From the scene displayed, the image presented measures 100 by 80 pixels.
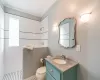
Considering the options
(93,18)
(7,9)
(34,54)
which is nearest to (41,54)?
(34,54)

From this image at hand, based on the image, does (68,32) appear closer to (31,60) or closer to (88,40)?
(88,40)

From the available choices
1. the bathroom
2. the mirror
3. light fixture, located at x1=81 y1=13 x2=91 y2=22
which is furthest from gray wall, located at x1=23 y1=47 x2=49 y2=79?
light fixture, located at x1=81 y1=13 x2=91 y2=22

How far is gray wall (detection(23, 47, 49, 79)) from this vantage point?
8.20ft

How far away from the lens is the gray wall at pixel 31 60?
2.50m

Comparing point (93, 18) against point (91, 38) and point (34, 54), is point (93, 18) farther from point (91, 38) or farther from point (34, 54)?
point (34, 54)

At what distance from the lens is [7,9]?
310cm

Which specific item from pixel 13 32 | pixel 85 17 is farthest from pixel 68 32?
pixel 13 32

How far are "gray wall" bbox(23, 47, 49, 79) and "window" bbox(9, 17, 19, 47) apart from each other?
1130 millimetres

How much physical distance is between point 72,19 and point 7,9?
2.84 metres

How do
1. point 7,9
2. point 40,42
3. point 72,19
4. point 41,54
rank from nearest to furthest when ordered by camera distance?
point 72,19
point 41,54
point 7,9
point 40,42

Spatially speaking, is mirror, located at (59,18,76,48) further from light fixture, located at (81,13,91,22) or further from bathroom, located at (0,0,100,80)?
light fixture, located at (81,13,91,22)

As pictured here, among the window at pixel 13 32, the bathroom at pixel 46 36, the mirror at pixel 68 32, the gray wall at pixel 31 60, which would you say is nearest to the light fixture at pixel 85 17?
the bathroom at pixel 46 36

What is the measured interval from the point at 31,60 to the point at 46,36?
3.86ft

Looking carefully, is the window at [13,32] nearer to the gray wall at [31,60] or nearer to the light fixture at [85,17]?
the gray wall at [31,60]
